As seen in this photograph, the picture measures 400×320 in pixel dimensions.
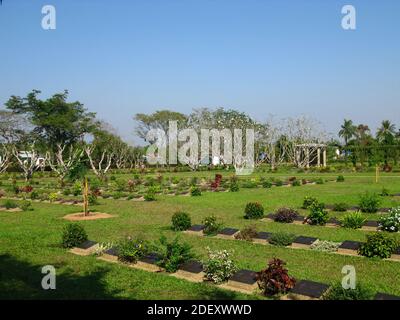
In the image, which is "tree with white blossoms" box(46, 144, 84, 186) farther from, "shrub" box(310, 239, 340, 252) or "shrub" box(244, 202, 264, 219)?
"shrub" box(310, 239, 340, 252)

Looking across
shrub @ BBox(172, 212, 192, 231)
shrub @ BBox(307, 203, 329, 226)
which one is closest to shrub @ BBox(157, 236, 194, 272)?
shrub @ BBox(172, 212, 192, 231)

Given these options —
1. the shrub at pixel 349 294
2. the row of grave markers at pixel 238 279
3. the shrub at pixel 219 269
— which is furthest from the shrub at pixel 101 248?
the shrub at pixel 349 294

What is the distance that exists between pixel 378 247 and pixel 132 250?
606 centimetres

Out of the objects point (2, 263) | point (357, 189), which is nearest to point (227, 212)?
point (2, 263)

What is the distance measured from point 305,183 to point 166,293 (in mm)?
25524

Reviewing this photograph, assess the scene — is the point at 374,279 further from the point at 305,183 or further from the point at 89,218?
the point at 305,183

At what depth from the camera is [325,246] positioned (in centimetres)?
1091

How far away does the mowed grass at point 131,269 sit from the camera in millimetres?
7871

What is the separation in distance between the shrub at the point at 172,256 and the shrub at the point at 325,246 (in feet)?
12.3

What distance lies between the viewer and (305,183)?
31.6 metres

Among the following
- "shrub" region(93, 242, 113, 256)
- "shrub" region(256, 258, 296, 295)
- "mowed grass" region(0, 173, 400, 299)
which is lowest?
"mowed grass" region(0, 173, 400, 299)

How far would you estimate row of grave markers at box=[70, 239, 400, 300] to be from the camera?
7221 millimetres

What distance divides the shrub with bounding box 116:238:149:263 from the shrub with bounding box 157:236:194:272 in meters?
0.76

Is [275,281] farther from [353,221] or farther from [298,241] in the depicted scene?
[353,221]
